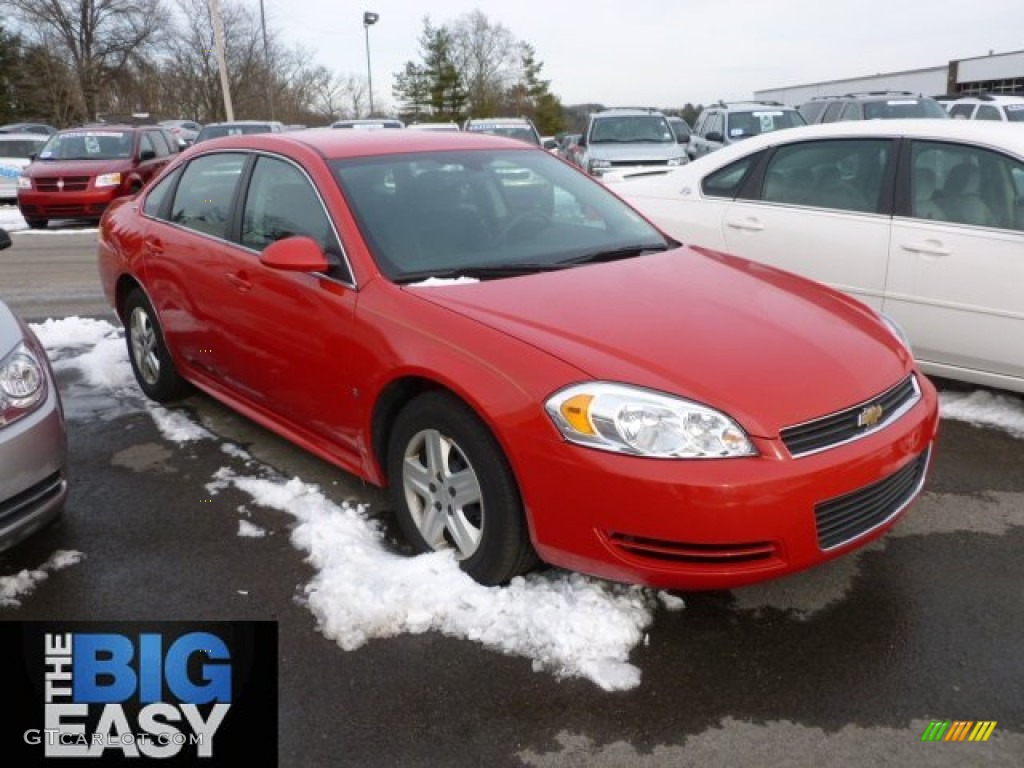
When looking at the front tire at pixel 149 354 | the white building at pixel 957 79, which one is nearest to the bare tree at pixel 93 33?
the white building at pixel 957 79

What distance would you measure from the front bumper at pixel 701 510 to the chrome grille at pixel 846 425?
0.10 ft

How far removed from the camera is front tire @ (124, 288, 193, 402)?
197 inches

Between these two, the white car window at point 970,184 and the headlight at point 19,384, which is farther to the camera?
the white car window at point 970,184

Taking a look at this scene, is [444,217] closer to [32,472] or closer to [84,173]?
[32,472]

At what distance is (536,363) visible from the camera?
108 inches

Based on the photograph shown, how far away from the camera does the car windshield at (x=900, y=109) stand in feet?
51.1

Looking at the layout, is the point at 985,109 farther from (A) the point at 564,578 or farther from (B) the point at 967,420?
(A) the point at 564,578

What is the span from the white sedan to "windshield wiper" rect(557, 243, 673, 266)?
158 cm

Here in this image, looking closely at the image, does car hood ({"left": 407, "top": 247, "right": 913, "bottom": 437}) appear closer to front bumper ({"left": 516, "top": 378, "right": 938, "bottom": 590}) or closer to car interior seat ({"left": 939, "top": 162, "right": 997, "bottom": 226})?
front bumper ({"left": 516, "top": 378, "right": 938, "bottom": 590})

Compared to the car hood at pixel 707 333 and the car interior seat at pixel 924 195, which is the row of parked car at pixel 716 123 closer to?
the car interior seat at pixel 924 195

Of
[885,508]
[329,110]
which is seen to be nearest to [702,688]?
[885,508]

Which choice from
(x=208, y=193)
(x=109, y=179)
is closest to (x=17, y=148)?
(x=109, y=179)

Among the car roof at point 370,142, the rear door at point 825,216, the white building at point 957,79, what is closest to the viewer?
the car roof at point 370,142

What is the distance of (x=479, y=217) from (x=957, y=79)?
51.0 meters
